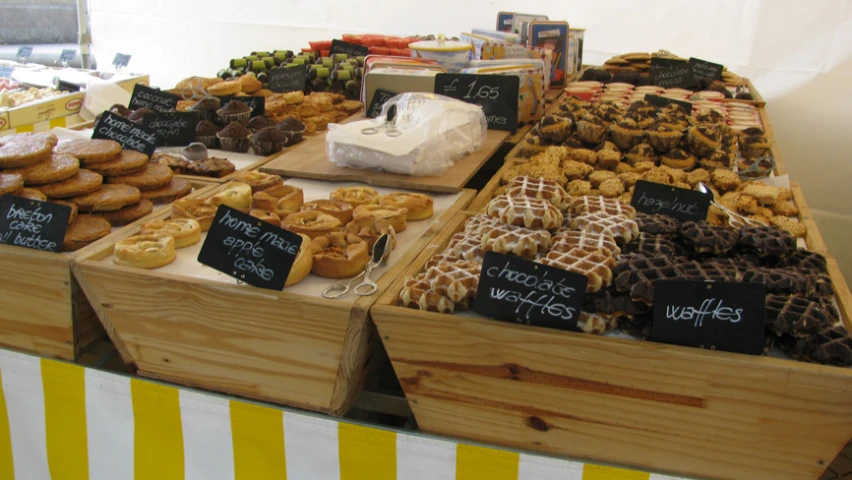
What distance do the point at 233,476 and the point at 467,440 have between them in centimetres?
63

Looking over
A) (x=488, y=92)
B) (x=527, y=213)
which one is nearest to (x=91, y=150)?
(x=527, y=213)

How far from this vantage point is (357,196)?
2.19 metres

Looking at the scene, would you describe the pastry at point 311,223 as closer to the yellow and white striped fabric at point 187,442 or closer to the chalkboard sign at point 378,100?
the yellow and white striped fabric at point 187,442

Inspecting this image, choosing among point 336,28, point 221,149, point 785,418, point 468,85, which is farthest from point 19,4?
point 785,418

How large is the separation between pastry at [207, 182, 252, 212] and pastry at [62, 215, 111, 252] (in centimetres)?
31

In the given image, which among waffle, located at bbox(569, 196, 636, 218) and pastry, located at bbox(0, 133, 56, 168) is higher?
pastry, located at bbox(0, 133, 56, 168)

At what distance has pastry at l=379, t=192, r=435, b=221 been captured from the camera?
2109 mm

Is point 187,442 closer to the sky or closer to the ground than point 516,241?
closer to the ground

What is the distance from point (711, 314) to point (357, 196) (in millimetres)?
1190

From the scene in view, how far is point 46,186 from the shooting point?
2.04 metres

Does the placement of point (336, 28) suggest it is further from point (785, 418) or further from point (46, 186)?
point (785, 418)

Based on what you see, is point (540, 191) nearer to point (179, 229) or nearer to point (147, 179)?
point (179, 229)

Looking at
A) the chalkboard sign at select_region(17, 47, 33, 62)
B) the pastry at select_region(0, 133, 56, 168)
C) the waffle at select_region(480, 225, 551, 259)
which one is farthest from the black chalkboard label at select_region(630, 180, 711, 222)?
the chalkboard sign at select_region(17, 47, 33, 62)

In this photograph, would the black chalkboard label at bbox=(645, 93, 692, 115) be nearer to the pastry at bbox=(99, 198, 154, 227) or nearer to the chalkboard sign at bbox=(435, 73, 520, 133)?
the chalkboard sign at bbox=(435, 73, 520, 133)
